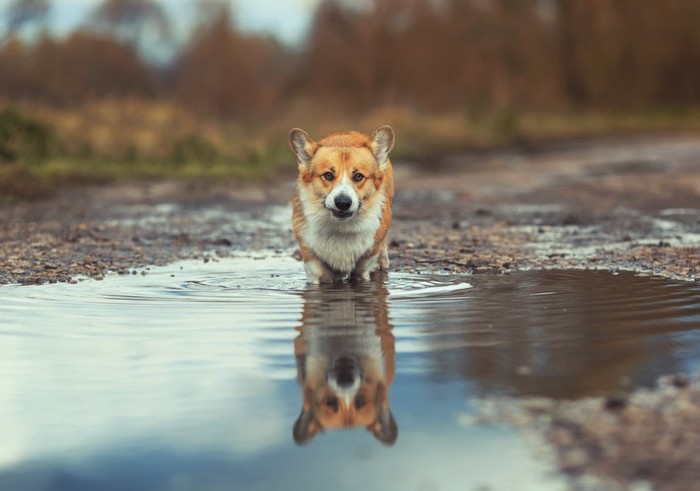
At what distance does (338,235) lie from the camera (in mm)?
8180

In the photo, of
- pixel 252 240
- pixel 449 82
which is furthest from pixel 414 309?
pixel 449 82

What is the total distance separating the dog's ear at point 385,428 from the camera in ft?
14.0

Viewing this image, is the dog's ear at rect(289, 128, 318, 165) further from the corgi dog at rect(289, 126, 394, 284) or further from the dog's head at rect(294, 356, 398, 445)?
the dog's head at rect(294, 356, 398, 445)

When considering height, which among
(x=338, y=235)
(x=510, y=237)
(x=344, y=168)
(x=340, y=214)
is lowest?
(x=510, y=237)

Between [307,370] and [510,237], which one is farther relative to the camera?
[510,237]

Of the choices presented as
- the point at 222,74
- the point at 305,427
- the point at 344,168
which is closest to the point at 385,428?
the point at 305,427

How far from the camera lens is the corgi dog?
808cm

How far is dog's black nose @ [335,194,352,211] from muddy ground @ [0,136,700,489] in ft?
5.28

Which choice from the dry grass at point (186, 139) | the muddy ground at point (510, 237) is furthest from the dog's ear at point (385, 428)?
the dry grass at point (186, 139)

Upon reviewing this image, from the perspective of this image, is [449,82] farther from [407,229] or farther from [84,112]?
[407,229]

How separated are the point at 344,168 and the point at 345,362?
8.64 ft

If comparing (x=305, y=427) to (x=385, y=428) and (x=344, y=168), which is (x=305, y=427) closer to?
(x=385, y=428)

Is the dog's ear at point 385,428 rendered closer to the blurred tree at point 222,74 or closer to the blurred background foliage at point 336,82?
the blurred background foliage at point 336,82

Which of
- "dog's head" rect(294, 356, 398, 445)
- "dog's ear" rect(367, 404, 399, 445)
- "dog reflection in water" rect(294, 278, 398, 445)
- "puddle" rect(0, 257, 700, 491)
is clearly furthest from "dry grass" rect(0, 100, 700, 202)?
"dog's ear" rect(367, 404, 399, 445)
